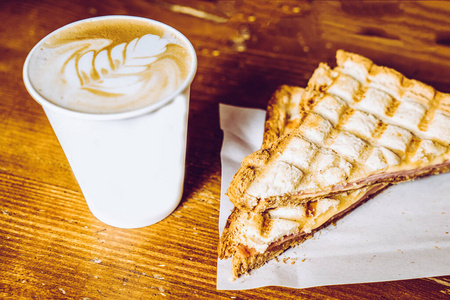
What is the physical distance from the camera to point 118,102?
1.06 m

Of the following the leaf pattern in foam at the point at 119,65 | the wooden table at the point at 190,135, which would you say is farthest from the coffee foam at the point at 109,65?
the wooden table at the point at 190,135

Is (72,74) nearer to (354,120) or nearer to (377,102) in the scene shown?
(354,120)

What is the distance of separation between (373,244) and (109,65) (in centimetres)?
101

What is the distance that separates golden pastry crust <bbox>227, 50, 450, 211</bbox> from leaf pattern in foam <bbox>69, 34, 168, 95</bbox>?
1.54 ft

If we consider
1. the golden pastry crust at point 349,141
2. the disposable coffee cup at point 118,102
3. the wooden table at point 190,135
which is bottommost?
the wooden table at point 190,135

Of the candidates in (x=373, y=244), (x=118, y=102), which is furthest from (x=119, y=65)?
(x=373, y=244)

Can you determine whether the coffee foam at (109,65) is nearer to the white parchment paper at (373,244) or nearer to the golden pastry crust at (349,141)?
the golden pastry crust at (349,141)

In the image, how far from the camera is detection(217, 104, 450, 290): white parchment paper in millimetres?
1308

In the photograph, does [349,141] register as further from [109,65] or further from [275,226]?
[109,65]

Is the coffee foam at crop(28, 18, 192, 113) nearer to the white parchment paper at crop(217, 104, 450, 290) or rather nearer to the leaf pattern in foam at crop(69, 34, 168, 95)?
the leaf pattern in foam at crop(69, 34, 168, 95)

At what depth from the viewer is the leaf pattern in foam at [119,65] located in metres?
1.10

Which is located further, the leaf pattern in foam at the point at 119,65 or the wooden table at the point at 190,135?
the wooden table at the point at 190,135

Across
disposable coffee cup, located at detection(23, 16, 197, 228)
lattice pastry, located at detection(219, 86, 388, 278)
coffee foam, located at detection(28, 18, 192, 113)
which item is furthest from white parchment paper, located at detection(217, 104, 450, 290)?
coffee foam, located at detection(28, 18, 192, 113)

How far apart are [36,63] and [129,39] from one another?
269mm
